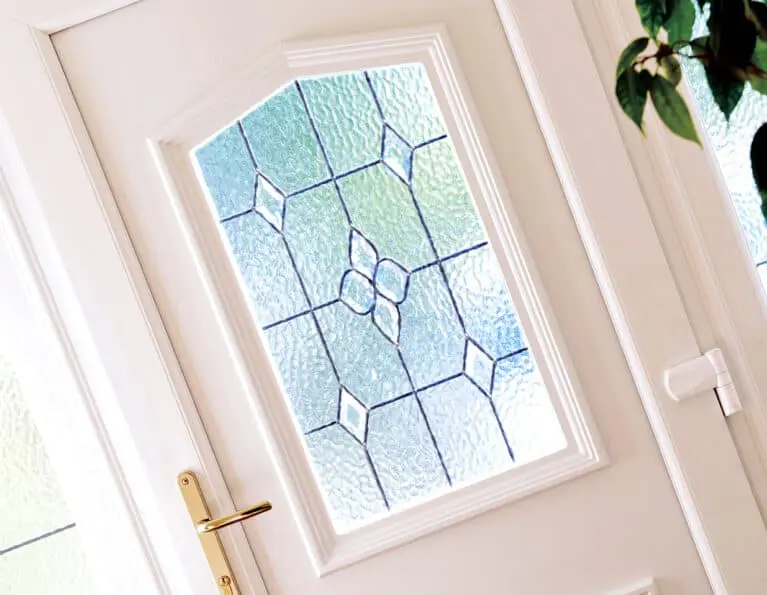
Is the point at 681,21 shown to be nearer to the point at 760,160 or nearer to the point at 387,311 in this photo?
the point at 760,160

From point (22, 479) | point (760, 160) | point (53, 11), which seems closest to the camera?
point (760, 160)

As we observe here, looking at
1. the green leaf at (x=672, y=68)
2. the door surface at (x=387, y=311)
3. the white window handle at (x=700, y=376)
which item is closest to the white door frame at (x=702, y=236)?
the white window handle at (x=700, y=376)

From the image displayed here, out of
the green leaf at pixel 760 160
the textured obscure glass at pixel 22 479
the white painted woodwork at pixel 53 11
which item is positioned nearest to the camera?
the green leaf at pixel 760 160

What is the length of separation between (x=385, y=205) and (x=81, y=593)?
847 mm

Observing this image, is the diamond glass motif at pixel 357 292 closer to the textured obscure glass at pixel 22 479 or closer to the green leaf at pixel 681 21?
the textured obscure glass at pixel 22 479

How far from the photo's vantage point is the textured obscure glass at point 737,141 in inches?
56.3

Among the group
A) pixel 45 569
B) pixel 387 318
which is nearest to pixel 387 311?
pixel 387 318

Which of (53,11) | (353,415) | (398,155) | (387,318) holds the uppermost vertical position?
(53,11)

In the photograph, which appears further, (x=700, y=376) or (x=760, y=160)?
(x=700, y=376)

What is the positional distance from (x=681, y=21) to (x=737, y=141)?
32.2 inches

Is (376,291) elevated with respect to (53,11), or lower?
lower

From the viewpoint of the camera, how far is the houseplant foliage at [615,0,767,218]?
0.64 meters

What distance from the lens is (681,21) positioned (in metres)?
0.69

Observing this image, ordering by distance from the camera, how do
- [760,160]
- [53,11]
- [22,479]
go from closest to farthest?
1. [760,160]
2. [53,11]
3. [22,479]
